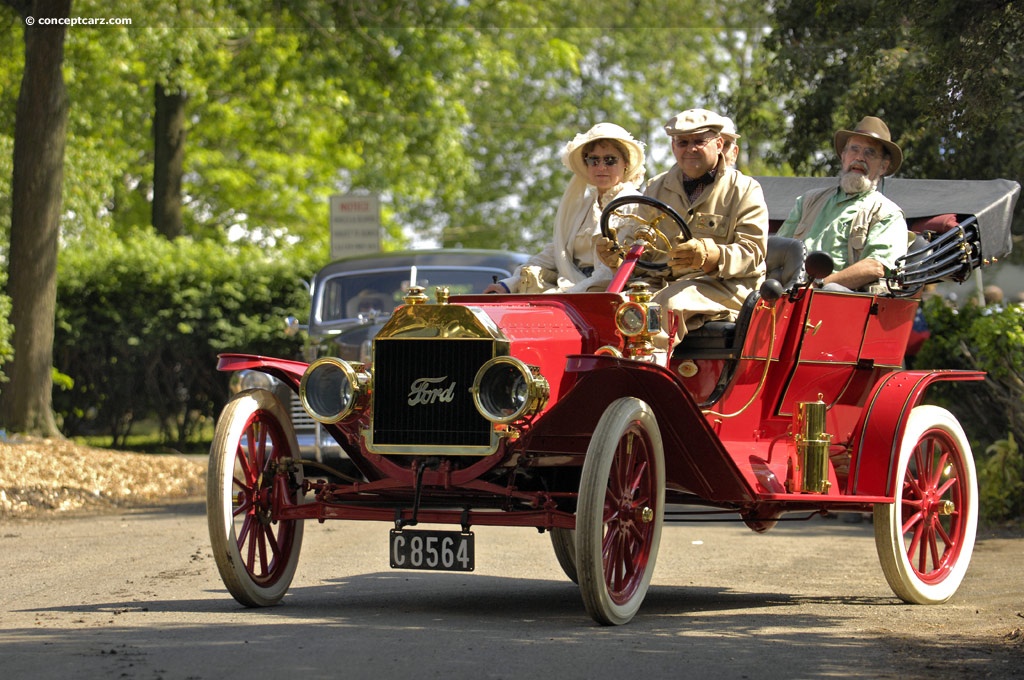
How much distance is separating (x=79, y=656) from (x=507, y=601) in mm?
2660

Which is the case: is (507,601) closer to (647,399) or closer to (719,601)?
(719,601)

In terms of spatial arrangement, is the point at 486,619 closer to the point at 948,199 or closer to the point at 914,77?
the point at 914,77

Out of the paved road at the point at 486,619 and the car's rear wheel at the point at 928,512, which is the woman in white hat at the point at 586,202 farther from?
the car's rear wheel at the point at 928,512

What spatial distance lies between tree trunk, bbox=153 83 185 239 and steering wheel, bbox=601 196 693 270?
17.1 metres

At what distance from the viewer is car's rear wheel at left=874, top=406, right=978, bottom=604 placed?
771cm

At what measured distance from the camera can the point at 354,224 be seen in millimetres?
18984

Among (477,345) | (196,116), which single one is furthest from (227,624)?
(196,116)

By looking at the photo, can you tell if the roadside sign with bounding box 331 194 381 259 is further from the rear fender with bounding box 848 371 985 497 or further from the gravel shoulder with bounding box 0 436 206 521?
the rear fender with bounding box 848 371 985 497

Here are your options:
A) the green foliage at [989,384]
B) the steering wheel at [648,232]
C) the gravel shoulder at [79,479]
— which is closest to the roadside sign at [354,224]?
the gravel shoulder at [79,479]

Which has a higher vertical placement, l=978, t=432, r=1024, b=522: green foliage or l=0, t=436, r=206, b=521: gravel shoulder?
l=978, t=432, r=1024, b=522: green foliage

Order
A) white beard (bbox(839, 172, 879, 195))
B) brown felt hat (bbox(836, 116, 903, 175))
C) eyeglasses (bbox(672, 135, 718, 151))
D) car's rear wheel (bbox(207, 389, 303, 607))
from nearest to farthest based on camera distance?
car's rear wheel (bbox(207, 389, 303, 607)) < eyeglasses (bbox(672, 135, 718, 151)) < white beard (bbox(839, 172, 879, 195)) < brown felt hat (bbox(836, 116, 903, 175))

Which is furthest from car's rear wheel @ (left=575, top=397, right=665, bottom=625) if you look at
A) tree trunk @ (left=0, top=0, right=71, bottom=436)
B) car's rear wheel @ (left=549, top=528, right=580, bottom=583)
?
tree trunk @ (left=0, top=0, right=71, bottom=436)

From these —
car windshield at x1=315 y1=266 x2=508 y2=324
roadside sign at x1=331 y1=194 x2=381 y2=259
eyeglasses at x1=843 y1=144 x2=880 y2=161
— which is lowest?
car windshield at x1=315 y1=266 x2=508 y2=324

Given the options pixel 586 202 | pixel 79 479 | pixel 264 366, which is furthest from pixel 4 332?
pixel 264 366
